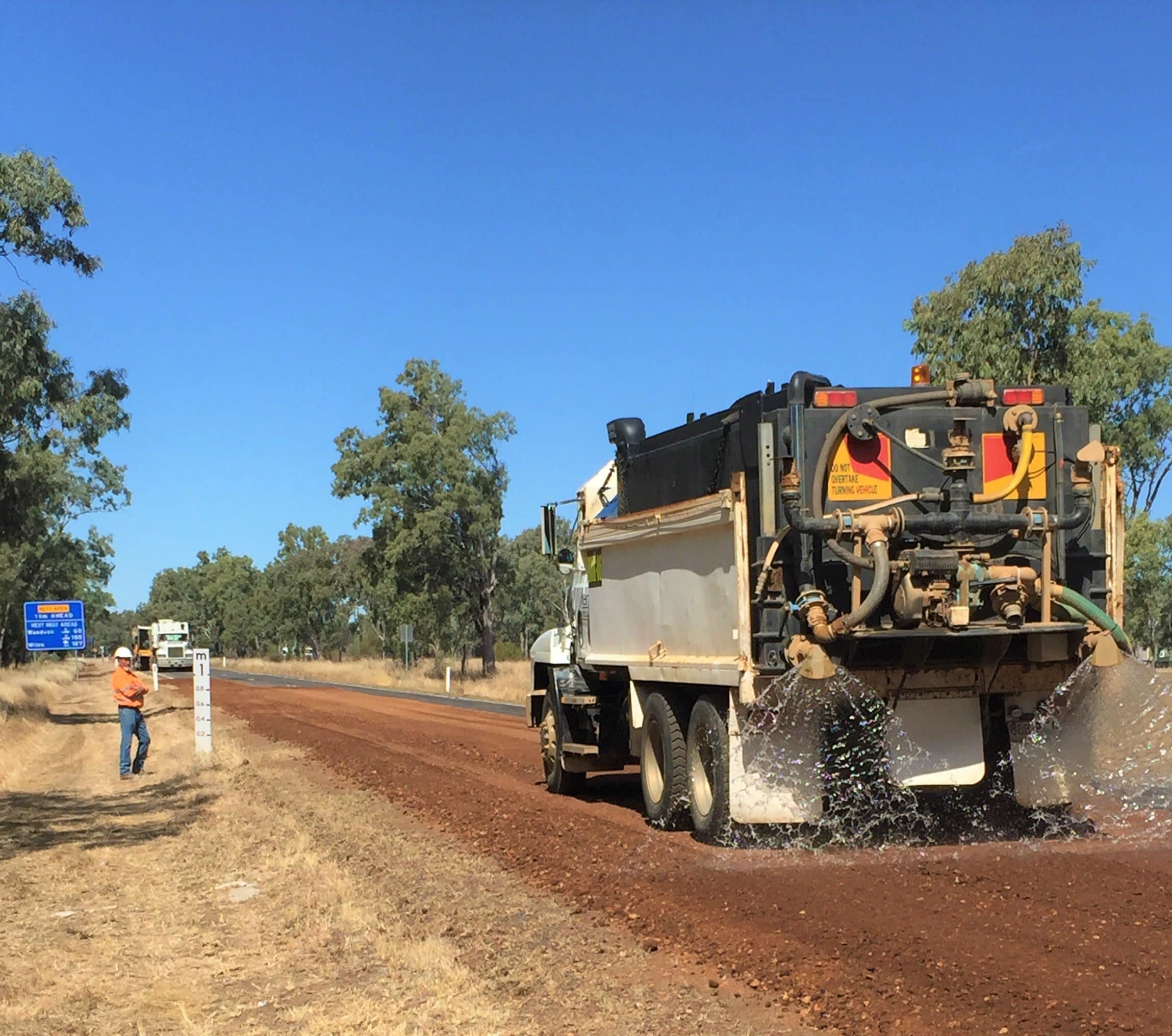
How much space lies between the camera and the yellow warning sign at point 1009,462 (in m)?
9.70

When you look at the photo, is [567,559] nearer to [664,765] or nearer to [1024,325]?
[664,765]

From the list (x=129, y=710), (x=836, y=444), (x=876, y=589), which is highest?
(x=836, y=444)

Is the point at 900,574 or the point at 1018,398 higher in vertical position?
the point at 1018,398

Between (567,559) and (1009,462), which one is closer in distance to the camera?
(1009,462)

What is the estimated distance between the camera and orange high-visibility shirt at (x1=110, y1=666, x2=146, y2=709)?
61.5 ft

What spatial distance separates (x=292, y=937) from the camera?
27.2 feet

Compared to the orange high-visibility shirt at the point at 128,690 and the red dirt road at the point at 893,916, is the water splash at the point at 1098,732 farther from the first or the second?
the orange high-visibility shirt at the point at 128,690

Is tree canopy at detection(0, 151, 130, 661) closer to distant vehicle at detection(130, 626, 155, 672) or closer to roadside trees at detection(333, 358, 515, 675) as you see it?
roadside trees at detection(333, 358, 515, 675)

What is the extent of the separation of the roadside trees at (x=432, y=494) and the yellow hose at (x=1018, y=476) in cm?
4876

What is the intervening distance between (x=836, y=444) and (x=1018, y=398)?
1.46 meters

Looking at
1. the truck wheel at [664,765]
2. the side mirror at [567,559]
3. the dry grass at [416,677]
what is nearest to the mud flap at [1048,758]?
the truck wheel at [664,765]

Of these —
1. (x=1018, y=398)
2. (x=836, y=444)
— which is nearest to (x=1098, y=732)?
(x=1018, y=398)

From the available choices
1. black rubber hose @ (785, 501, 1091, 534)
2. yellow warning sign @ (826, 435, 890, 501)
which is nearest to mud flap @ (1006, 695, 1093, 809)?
black rubber hose @ (785, 501, 1091, 534)

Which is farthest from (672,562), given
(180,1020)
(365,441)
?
(365,441)
